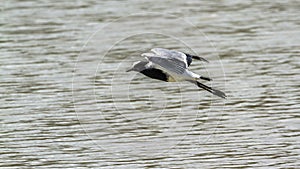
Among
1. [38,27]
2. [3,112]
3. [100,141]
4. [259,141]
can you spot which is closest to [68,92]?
[3,112]

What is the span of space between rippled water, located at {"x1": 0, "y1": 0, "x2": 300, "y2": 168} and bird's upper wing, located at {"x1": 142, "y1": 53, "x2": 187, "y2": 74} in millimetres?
896

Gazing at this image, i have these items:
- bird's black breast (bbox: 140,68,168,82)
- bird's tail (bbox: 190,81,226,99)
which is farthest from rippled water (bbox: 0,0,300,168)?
bird's black breast (bbox: 140,68,168,82)

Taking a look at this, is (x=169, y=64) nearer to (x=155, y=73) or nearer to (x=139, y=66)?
(x=155, y=73)

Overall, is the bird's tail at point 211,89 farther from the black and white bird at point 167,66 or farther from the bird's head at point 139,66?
the bird's head at point 139,66

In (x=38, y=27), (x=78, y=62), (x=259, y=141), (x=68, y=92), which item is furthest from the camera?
(x=38, y=27)

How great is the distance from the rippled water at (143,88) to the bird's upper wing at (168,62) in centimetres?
90

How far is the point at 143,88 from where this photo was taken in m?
13.1

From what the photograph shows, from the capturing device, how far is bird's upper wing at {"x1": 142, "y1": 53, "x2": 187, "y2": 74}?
9.37m

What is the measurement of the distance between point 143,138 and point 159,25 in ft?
24.1

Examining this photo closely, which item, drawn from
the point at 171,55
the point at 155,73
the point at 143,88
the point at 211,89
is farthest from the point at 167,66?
the point at 143,88

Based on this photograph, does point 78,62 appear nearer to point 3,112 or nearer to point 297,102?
point 3,112

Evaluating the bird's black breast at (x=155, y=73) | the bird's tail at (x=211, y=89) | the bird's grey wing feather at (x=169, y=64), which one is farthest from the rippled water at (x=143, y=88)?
the bird's grey wing feather at (x=169, y=64)

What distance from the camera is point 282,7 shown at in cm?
1867

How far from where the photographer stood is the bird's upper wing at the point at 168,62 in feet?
30.7
